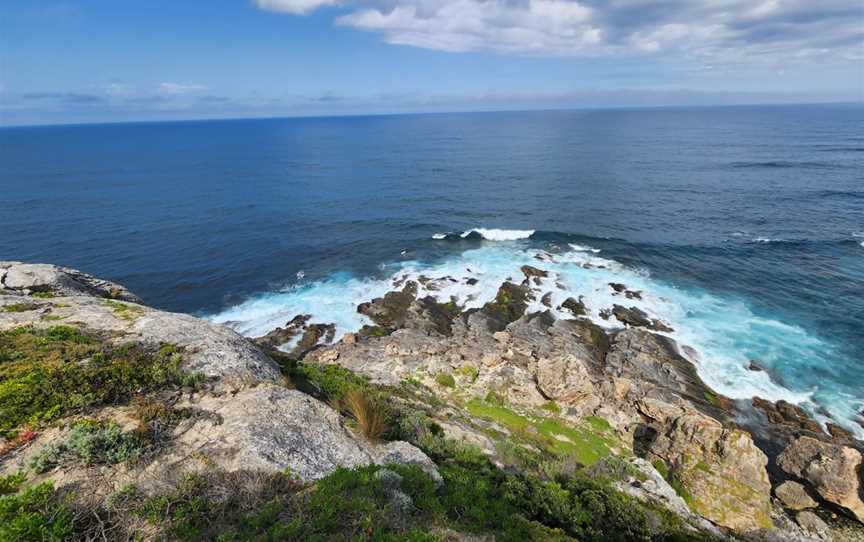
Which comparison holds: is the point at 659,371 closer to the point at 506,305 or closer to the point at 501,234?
the point at 506,305

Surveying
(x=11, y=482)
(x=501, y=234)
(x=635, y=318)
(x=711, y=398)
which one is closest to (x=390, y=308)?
(x=635, y=318)

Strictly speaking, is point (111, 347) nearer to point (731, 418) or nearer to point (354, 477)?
point (354, 477)

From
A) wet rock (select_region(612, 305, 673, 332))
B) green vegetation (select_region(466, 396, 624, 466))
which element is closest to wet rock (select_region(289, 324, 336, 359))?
green vegetation (select_region(466, 396, 624, 466))

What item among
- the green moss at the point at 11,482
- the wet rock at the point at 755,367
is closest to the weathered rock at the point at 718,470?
the wet rock at the point at 755,367

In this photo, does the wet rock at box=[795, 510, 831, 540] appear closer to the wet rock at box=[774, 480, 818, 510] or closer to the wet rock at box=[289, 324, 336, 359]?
the wet rock at box=[774, 480, 818, 510]

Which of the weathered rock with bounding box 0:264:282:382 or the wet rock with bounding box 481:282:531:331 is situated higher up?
the weathered rock with bounding box 0:264:282:382

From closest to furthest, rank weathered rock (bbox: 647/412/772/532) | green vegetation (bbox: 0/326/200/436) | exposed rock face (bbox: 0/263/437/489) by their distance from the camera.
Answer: exposed rock face (bbox: 0/263/437/489), green vegetation (bbox: 0/326/200/436), weathered rock (bbox: 647/412/772/532)

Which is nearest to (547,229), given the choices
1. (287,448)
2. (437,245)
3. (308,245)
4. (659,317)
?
(437,245)
